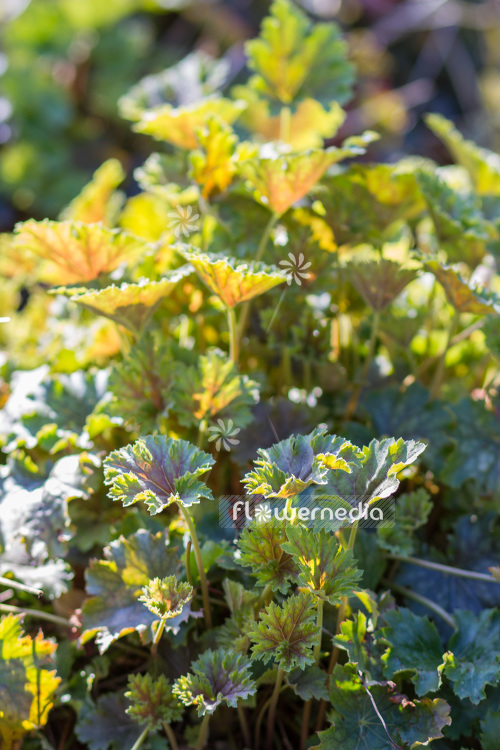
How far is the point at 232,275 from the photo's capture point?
0.86 meters

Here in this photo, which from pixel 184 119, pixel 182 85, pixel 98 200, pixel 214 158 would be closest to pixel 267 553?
pixel 214 158

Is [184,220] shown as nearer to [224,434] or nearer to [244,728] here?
[224,434]

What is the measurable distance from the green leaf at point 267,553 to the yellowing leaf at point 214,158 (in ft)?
1.88

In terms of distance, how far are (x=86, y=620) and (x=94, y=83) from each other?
2.70m

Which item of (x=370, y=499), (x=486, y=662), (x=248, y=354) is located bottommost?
(x=486, y=662)

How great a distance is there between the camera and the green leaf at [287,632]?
0.75m

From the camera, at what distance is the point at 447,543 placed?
3.80 feet

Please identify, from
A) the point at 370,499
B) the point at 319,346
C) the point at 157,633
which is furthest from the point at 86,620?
the point at 319,346

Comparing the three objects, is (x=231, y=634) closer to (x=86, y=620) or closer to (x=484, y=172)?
(x=86, y=620)

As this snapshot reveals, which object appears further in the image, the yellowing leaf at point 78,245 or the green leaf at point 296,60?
the green leaf at point 296,60

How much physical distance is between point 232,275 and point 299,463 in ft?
0.83

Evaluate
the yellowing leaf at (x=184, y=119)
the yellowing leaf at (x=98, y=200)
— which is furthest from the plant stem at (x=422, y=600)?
the yellowing leaf at (x=98, y=200)

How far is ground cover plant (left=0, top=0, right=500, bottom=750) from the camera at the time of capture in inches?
31.1

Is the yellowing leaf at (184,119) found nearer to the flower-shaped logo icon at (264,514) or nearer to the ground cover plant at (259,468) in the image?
the ground cover plant at (259,468)
